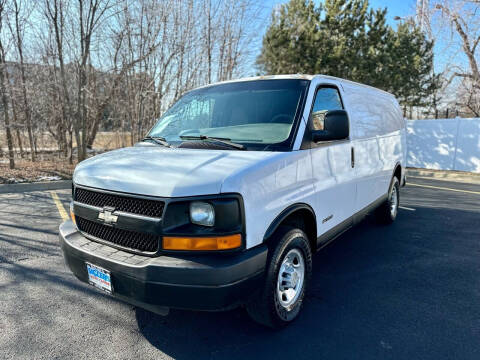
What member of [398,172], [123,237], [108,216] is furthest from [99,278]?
[398,172]

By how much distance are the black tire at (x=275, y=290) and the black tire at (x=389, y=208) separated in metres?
3.31

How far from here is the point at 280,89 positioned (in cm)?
310

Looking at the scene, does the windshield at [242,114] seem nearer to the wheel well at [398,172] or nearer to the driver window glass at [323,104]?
the driver window glass at [323,104]

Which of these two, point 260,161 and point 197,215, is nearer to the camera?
point 197,215

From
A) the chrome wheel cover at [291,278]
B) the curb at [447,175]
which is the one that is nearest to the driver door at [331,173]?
the chrome wheel cover at [291,278]

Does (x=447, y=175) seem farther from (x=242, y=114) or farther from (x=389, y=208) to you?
(x=242, y=114)

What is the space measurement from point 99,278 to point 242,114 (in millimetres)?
1922

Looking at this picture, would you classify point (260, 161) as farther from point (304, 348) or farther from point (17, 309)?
point (17, 309)

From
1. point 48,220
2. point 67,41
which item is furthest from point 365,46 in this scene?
point 48,220

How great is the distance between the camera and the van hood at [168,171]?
6.84ft

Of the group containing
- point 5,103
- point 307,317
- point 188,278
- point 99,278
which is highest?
point 5,103

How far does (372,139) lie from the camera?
434 cm

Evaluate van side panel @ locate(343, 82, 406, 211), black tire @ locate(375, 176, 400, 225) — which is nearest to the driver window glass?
van side panel @ locate(343, 82, 406, 211)

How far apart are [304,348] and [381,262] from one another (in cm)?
213
